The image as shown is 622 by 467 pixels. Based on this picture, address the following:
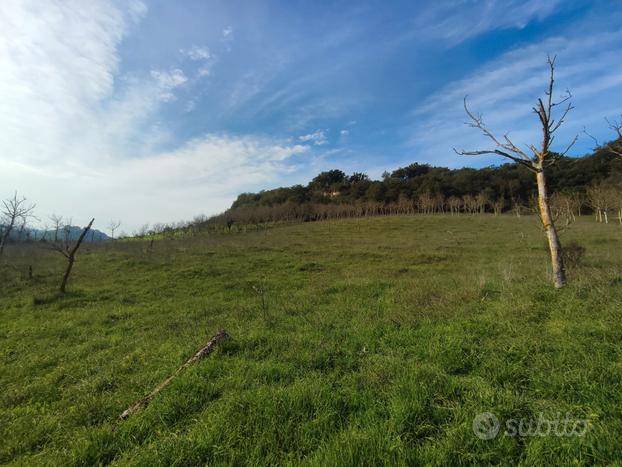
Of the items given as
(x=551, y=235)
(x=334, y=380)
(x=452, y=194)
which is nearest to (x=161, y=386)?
(x=334, y=380)

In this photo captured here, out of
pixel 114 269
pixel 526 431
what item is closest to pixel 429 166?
pixel 114 269

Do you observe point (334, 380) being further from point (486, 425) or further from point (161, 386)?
point (161, 386)

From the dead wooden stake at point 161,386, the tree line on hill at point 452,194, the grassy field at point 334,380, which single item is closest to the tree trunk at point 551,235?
the grassy field at point 334,380

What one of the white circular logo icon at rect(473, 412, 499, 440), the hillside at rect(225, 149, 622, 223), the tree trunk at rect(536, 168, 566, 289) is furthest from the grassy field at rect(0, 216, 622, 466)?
the hillside at rect(225, 149, 622, 223)

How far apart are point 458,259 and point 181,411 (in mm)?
18782

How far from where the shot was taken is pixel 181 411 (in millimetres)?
3791

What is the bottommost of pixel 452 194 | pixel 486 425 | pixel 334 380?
pixel 334 380

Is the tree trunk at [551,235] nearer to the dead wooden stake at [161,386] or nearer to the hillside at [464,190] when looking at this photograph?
the dead wooden stake at [161,386]

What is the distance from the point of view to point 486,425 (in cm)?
294

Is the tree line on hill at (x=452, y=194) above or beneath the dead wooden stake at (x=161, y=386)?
above

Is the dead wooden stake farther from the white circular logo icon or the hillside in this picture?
the hillside

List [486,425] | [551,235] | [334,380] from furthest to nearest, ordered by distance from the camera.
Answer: [551,235], [334,380], [486,425]

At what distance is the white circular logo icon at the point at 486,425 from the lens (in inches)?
111

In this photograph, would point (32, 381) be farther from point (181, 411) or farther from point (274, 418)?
point (274, 418)
